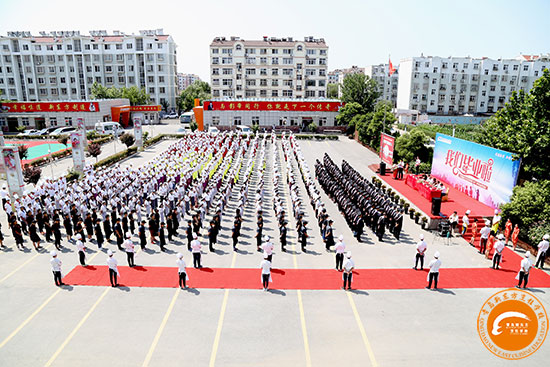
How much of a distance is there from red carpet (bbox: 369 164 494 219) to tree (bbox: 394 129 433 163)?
14.9 feet

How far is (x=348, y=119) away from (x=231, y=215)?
29540mm

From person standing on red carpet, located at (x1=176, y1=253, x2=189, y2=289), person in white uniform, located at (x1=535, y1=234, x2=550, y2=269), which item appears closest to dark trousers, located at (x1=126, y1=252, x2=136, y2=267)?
person standing on red carpet, located at (x1=176, y1=253, x2=189, y2=289)

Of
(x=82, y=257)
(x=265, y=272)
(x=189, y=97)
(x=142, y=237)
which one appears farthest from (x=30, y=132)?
(x=265, y=272)

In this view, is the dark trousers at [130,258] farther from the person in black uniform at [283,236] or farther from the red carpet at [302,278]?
the person in black uniform at [283,236]

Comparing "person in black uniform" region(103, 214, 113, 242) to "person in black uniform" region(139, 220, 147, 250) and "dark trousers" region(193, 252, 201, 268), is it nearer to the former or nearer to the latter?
"person in black uniform" region(139, 220, 147, 250)

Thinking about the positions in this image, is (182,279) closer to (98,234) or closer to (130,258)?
(130,258)

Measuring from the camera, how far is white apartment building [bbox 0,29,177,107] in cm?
6350

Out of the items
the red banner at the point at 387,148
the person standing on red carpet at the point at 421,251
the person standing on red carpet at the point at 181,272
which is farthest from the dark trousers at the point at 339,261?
the red banner at the point at 387,148

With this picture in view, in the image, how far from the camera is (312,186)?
1952 cm

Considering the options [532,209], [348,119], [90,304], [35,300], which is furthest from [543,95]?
[348,119]

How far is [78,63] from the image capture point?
6450cm

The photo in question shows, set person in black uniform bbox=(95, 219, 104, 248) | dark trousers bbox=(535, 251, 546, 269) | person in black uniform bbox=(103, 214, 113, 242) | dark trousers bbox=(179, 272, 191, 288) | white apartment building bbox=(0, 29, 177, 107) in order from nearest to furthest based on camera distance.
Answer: dark trousers bbox=(179, 272, 191, 288)
dark trousers bbox=(535, 251, 546, 269)
person in black uniform bbox=(95, 219, 104, 248)
person in black uniform bbox=(103, 214, 113, 242)
white apartment building bbox=(0, 29, 177, 107)

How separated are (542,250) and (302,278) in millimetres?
8379

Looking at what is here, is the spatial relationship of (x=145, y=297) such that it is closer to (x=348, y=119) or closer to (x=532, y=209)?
(x=532, y=209)
